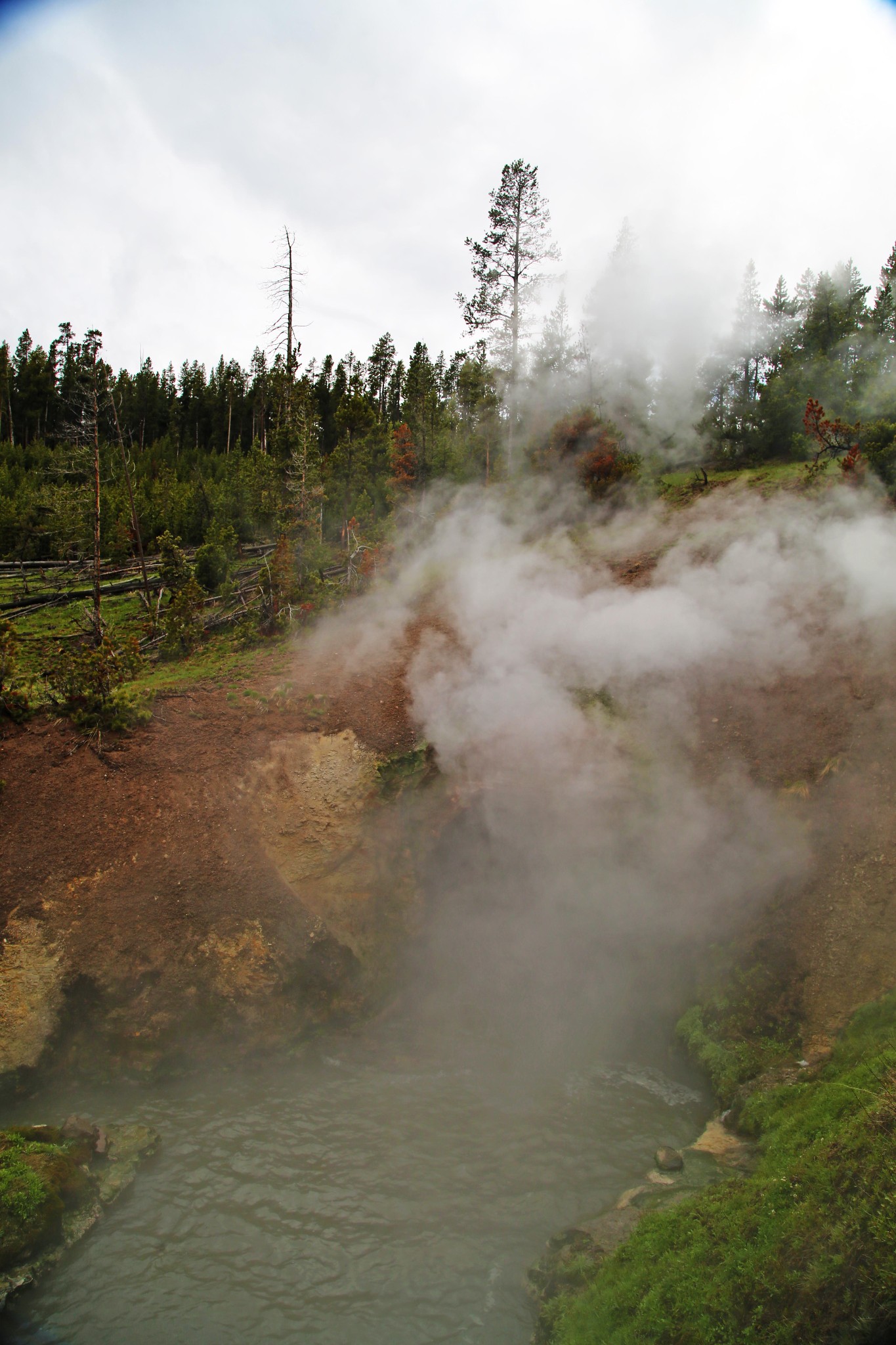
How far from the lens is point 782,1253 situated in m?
4.85

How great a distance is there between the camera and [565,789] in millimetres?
10859

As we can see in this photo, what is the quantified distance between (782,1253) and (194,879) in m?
8.14

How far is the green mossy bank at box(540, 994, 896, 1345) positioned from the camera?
4441 millimetres

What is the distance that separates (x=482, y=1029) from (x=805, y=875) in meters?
5.11

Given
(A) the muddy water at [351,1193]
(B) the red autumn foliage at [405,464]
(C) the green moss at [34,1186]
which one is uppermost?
(B) the red autumn foliage at [405,464]

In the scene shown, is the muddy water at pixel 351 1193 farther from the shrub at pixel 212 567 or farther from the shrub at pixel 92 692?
the shrub at pixel 212 567

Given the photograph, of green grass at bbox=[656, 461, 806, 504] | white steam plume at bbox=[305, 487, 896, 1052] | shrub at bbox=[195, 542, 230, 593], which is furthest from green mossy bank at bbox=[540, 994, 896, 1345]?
shrub at bbox=[195, 542, 230, 593]

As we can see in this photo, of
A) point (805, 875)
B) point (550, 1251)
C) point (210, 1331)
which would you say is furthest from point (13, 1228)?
point (805, 875)

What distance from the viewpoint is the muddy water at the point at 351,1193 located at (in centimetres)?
592

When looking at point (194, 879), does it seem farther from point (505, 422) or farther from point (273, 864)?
point (505, 422)

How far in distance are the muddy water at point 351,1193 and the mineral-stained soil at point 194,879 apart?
2.57ft

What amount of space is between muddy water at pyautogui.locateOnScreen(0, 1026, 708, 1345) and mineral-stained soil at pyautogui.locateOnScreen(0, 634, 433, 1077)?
78 cm

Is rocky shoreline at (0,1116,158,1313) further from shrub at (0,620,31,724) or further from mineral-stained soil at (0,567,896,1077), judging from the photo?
shrub at (0,620,31,724)

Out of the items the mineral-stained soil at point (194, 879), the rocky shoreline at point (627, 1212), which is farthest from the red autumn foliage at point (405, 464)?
the rocky shoreline at point (627, 1212)
